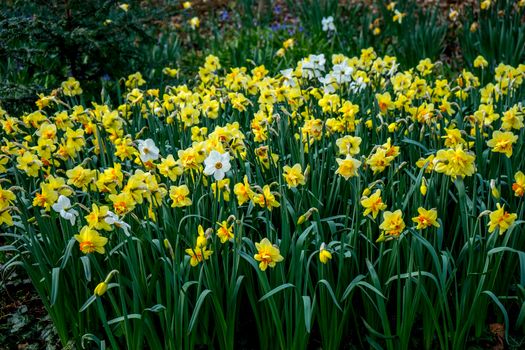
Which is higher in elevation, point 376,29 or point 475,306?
point 376,29

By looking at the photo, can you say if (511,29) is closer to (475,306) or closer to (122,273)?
(475,306)

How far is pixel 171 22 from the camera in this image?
7770 mm

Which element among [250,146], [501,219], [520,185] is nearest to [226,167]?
[250,146]

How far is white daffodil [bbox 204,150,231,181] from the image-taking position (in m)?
2.04

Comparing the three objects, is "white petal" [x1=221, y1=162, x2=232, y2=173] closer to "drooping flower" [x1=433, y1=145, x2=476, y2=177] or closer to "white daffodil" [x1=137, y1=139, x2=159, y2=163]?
"white daffodil" [x1=137, y1=139, x2=159, y2=163]

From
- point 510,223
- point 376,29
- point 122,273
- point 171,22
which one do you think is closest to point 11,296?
point 122,273

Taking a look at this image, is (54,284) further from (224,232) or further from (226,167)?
(226,167)

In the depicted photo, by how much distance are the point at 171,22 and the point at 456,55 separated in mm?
3752

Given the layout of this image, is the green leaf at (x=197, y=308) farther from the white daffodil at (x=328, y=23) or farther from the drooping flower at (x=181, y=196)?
the white daffodil at (x=328, y=23)

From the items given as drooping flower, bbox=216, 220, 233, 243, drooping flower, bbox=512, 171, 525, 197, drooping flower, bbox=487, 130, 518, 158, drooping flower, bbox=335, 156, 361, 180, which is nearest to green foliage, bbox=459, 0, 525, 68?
drooping flower, bbox=487, 130, 518, 158

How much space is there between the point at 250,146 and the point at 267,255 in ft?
2.91

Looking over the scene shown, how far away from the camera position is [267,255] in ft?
6.28

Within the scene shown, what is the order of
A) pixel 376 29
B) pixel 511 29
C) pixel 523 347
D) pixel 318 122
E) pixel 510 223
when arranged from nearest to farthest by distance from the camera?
pixel 510 223
pixel 523 347
pixel 318 122
pixel 511 29
pixel 376 29

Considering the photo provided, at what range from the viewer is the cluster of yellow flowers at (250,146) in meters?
2.03
